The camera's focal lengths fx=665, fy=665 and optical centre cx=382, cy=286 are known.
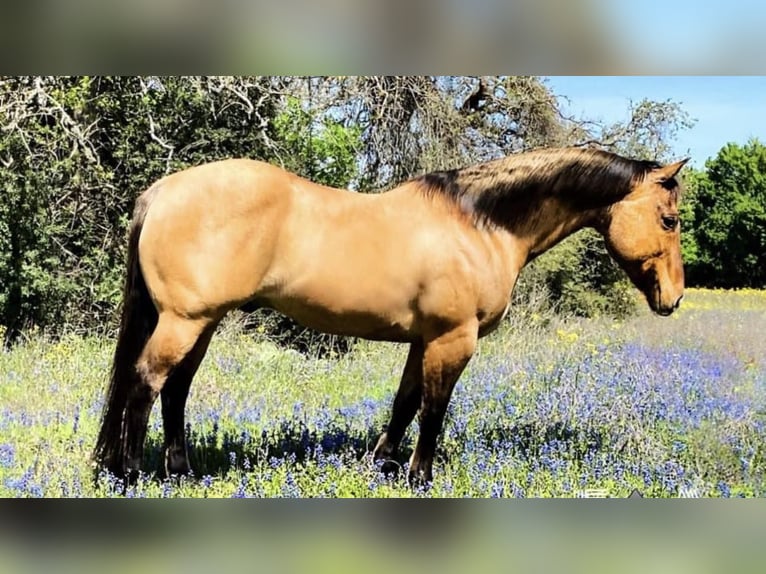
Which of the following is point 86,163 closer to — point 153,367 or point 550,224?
point 153,367

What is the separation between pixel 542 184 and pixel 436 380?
4.28 feet

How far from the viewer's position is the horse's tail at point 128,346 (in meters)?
3.67

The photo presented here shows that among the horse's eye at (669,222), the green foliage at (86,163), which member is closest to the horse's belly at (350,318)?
the horse's eye at (669,222)

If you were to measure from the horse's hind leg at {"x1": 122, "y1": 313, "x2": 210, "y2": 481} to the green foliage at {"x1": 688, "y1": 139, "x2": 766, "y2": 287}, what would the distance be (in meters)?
6.67

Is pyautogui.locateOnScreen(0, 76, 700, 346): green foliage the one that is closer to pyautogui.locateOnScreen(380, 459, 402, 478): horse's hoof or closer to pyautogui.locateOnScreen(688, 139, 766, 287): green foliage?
pyautogui.locateOnScreen(688, 139, 766, 287): green foliage

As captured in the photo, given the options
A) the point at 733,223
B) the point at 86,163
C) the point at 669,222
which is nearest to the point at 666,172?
the point at 669,222

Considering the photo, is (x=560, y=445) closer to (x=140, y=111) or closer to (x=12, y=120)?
(x=140, y=111)

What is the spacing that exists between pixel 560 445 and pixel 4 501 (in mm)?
3287

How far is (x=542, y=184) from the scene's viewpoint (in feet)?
12.8

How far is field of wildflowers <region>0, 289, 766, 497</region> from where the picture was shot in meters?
3.94

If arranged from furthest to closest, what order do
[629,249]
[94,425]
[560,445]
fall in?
1. [94,425]
2. [560,445]
3. [629,249]
